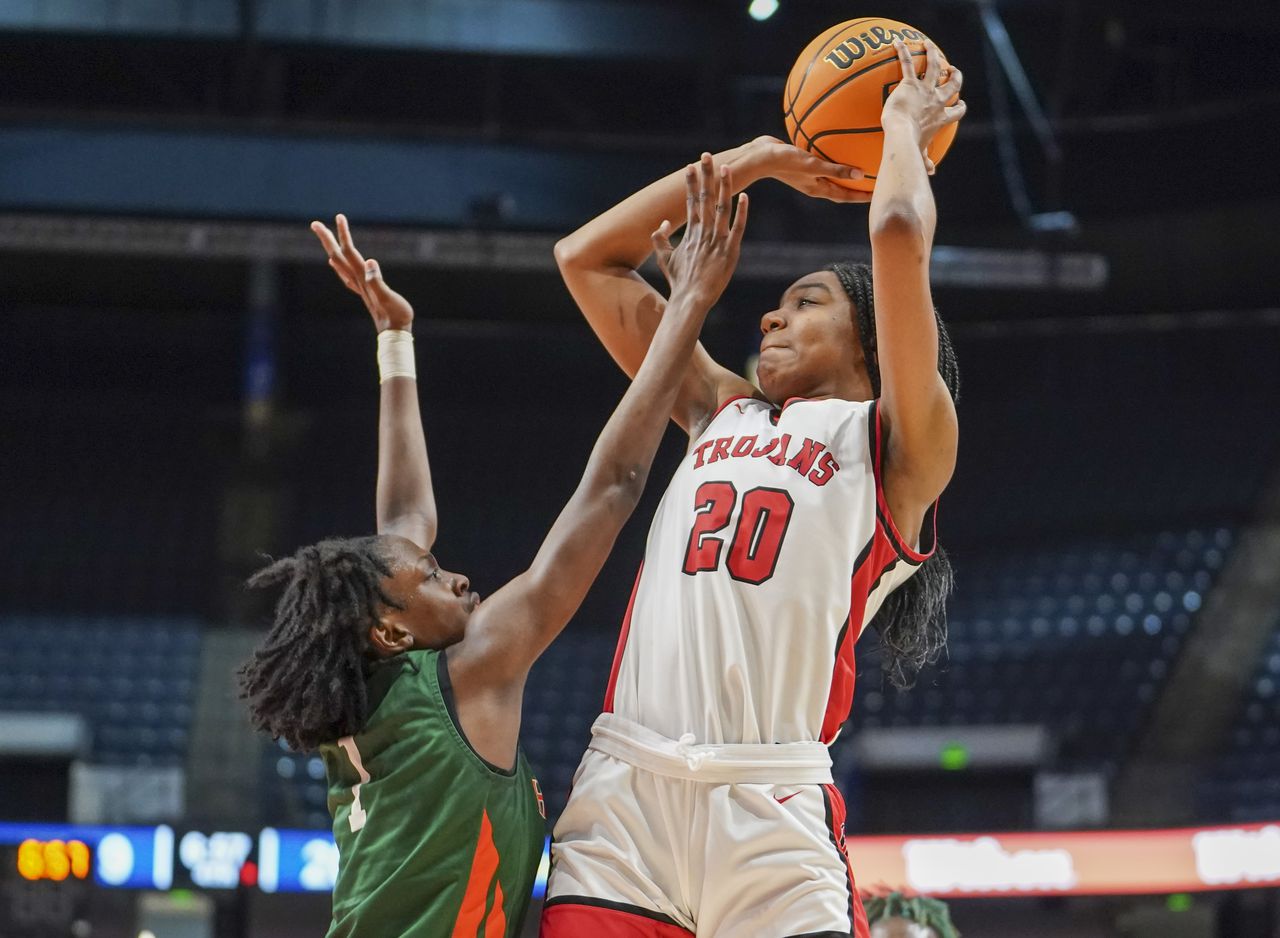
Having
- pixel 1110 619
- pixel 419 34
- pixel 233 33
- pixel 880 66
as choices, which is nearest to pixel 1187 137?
pixel 1110 619

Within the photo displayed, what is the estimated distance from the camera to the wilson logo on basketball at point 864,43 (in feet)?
10.1

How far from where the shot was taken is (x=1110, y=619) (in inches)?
416

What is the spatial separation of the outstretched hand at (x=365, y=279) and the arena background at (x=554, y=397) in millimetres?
5543

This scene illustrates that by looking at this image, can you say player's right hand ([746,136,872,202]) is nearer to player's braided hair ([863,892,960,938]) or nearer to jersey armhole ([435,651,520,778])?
jersey armhole ([435,651,520,778])

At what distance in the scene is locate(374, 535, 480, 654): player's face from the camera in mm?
2633

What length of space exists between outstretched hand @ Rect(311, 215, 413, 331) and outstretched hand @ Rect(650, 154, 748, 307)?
710 mm

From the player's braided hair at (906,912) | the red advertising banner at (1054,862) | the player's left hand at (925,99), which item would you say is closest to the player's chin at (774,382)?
the player's left hand at (925,99)

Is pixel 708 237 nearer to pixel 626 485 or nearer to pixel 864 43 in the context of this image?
pixel 626 485

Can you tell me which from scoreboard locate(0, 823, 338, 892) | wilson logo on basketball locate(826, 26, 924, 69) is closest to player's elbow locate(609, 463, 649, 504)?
wilson logo on basketball locate(826, 26, 924, 69)

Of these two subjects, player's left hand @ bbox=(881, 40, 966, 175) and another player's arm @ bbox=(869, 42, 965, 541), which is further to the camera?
player's left hand @ bbox=(881, 40, 966, 175)

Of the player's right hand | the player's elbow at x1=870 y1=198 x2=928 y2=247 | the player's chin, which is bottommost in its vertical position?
the player's chin

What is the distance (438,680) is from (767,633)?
554 mm

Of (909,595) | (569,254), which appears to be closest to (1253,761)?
(909,595)

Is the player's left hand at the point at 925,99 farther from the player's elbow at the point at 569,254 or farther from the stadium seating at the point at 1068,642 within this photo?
the stadium seating at the point at 1068,642
